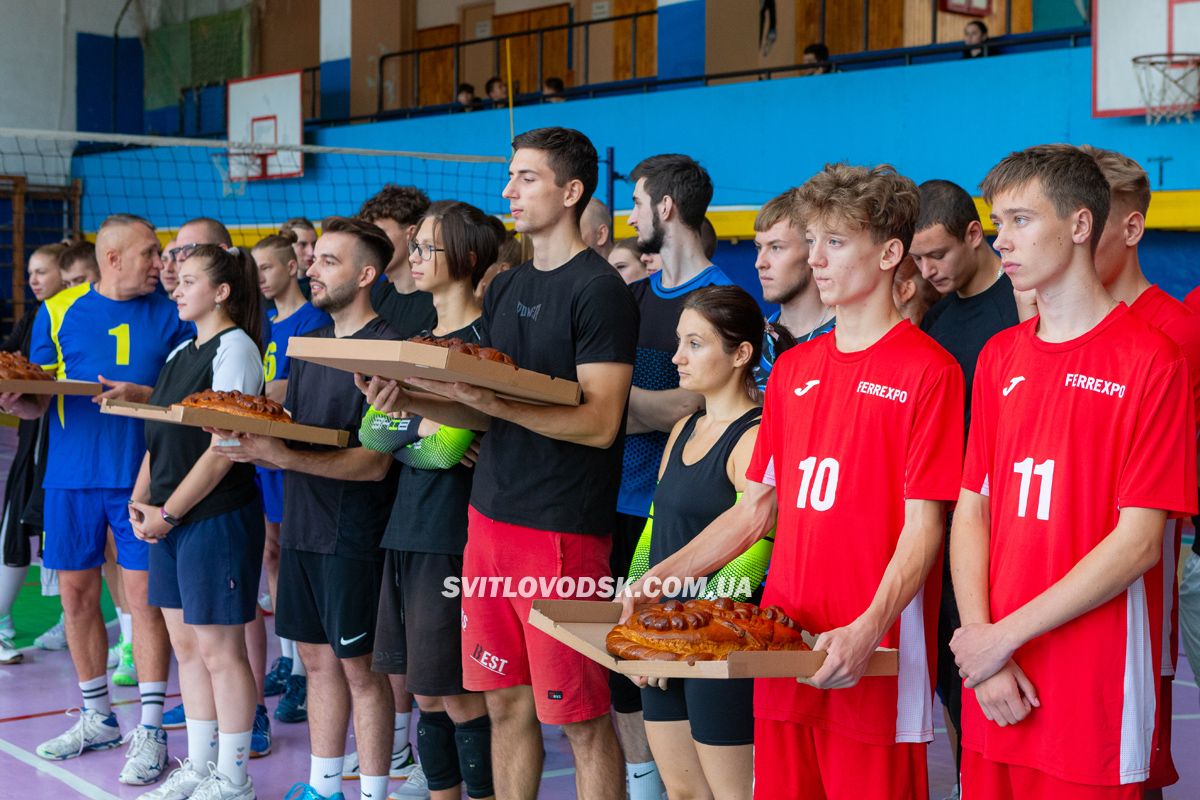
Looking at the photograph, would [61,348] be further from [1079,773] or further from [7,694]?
[1079,773]

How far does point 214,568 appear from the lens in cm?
445

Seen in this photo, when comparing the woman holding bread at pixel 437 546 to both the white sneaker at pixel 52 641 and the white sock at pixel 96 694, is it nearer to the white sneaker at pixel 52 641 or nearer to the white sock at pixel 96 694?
the white sock at pixel 96 694

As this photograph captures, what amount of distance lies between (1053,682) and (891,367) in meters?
0.70

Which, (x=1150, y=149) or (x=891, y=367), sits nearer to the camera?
(x=891, y=367)

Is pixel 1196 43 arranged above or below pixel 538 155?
above

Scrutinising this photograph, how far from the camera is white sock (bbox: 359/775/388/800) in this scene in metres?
4.24

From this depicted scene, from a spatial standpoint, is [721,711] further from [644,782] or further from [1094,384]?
[644,782]

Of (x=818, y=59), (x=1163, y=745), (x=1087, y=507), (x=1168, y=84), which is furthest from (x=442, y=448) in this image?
(x=818, y=59)

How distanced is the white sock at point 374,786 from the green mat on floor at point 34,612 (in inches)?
137

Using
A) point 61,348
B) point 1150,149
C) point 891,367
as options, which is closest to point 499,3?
point 1150,149

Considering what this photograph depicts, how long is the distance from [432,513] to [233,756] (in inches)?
51.0

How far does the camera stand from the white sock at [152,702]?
4.96 meters

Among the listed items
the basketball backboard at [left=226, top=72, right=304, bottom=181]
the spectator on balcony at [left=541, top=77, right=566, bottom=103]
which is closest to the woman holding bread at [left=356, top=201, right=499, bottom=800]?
the spectator on balcony at [left=541, top=77, right=566, bottom=103]

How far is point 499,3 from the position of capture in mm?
19000
